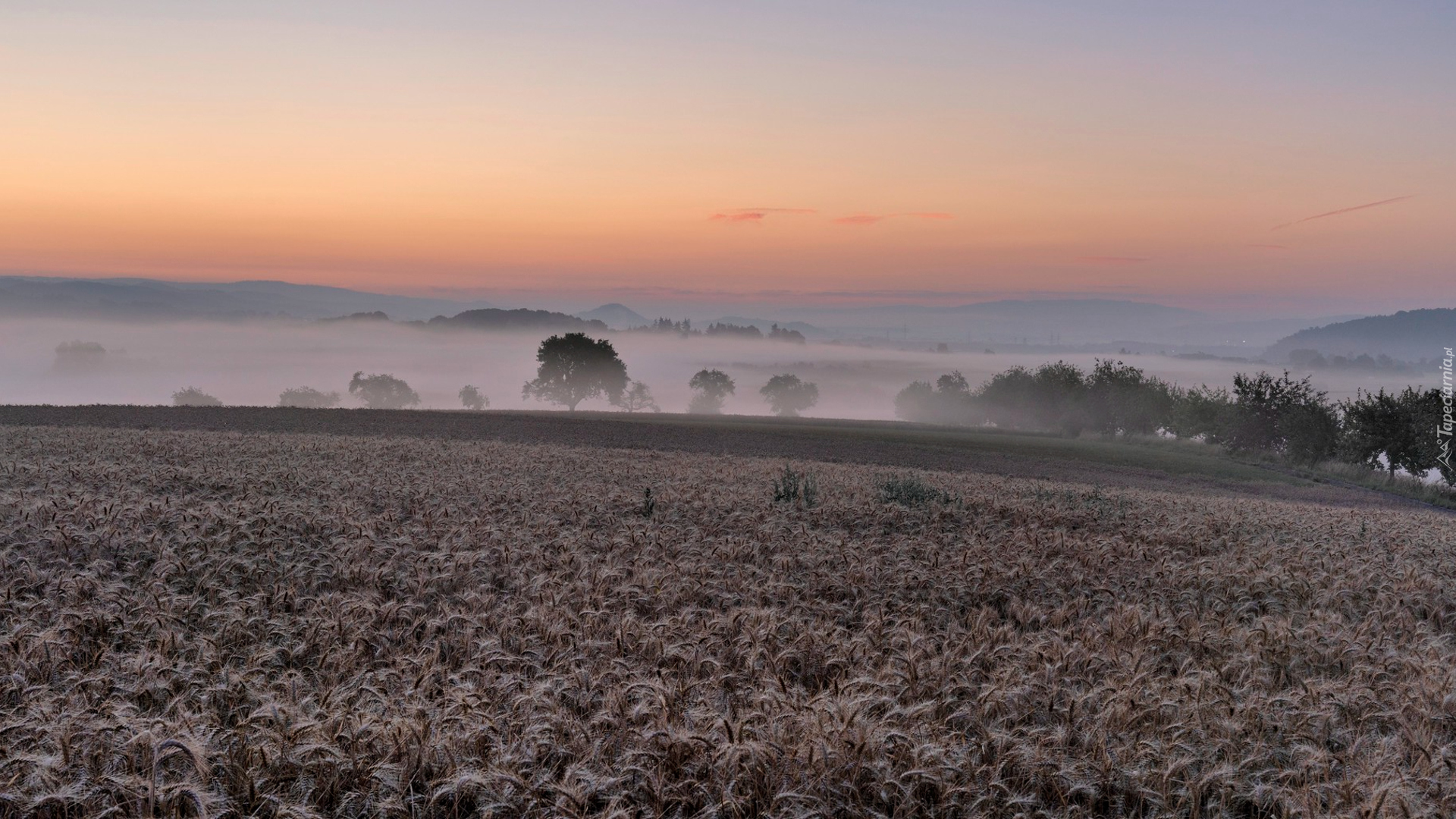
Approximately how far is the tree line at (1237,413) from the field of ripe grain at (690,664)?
69904 millimetres

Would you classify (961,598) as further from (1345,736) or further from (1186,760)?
(1186,760)

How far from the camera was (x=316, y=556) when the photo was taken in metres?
9.77

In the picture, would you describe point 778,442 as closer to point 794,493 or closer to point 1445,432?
point 794,493

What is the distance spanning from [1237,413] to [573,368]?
90.9m

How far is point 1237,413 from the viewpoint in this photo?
93562 millimetres

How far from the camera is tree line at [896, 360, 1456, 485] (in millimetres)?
68062

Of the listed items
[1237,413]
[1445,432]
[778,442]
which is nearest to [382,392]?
[778,442]

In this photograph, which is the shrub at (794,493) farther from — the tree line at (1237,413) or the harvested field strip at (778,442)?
→ the tree line at (1237,413)

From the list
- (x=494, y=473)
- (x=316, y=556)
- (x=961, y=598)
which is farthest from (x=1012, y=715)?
(x=494, y=473)

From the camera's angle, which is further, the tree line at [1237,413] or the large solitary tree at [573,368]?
the large solitary tree at [573,368]

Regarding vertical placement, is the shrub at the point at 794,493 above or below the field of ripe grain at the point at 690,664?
above

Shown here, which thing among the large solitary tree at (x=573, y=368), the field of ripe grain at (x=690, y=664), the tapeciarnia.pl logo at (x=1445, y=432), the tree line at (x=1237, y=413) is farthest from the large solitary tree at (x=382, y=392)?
the field of ripe grain at (x=690, y=664)

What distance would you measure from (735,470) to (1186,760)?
874 inches

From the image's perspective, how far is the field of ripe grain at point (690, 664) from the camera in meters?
4.38
